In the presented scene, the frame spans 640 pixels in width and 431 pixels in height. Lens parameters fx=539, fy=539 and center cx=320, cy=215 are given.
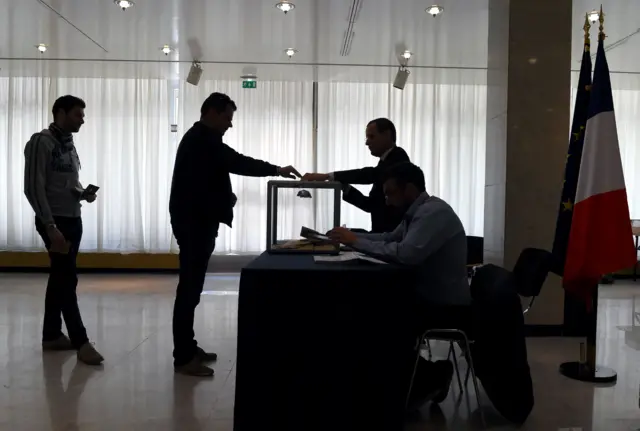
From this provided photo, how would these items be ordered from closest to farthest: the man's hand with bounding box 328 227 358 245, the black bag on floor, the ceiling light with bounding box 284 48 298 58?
the man's hand with bounding box 328 227 358 245 → the black bag on floor → the ceiling light with bounding box 284 48 298 58

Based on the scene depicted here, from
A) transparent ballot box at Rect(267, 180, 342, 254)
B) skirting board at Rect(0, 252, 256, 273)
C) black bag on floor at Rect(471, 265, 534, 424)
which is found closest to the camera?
black bag on floor at Rect(471, 265, 534, 424)

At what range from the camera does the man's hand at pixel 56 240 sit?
3217mm

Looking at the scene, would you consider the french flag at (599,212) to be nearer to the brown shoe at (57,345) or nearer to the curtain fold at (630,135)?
the brown shoe at (57,345)

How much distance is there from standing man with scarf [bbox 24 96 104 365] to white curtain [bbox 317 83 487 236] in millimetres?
4613

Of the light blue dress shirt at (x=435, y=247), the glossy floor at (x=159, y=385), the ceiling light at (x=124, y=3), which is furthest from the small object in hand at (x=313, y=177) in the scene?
the ceiling light at (x=124, y=3)

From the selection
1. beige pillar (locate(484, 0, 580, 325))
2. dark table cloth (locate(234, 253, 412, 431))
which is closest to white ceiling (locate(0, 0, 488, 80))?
beige pillar (locate(484, 0, 580, 325))

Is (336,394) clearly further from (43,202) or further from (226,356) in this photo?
(43,202)

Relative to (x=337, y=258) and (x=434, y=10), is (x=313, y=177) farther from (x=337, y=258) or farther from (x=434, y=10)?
(x=434, y=10)

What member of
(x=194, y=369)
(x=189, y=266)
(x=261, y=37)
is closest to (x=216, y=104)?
(x=189, y=266)

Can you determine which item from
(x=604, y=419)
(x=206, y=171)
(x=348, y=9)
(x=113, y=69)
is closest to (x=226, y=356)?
(x=206, y=171)

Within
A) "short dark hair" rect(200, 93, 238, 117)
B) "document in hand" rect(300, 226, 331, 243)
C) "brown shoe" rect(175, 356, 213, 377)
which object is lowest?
"brown shoe" rect(175, 356, 213, 377)

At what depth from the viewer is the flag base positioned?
3193 millimetres

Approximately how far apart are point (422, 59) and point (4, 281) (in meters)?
6.07

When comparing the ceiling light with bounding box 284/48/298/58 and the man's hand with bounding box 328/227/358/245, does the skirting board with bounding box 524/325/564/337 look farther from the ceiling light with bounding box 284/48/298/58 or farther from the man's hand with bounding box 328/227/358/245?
the ceiling light with bounding box 284/48/298/58
